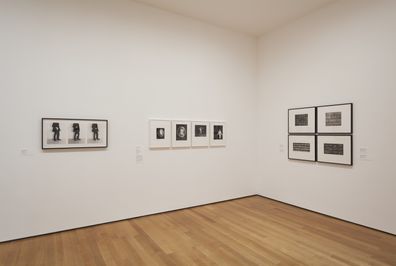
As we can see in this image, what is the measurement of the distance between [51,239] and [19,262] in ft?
1.88

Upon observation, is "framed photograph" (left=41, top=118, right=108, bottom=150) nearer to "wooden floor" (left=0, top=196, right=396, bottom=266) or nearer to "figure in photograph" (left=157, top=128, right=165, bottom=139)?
"figure in photograph" (left=157, top=128, right=165, bottom=139)

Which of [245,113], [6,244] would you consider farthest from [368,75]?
[6,244]

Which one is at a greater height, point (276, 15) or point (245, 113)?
point (276, 15)

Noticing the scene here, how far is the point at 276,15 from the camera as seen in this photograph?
4648 mm

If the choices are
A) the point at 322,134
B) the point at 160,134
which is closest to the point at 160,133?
the point at 160,134

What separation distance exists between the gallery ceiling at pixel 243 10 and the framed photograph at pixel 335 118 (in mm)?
1861

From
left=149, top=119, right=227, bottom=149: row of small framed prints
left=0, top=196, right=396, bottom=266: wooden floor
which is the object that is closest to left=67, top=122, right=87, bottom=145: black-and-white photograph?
left=149, top=119, right=227, bottom=149: row of small framed prints

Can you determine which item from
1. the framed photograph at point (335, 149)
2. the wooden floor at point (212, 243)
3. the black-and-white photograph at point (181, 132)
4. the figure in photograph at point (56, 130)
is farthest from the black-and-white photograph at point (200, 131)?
the figure in photograph at point (56, 130)

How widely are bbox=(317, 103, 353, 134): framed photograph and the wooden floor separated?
5.07 feet

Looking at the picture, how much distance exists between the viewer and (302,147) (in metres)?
4.65

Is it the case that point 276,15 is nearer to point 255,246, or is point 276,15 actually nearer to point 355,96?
point 355,96

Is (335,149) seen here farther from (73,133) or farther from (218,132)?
(73,133)

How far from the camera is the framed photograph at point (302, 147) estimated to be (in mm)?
4457

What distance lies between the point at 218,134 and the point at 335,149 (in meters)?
2.20
